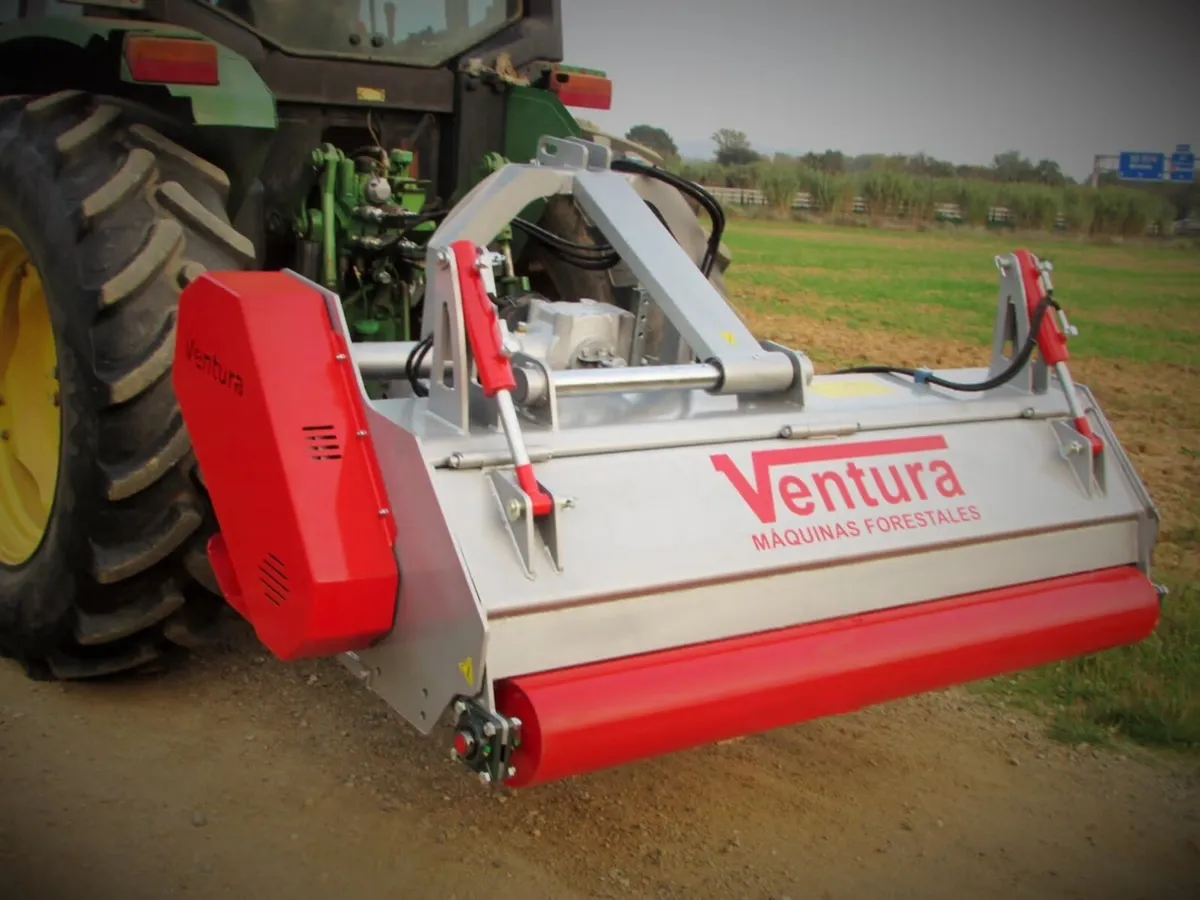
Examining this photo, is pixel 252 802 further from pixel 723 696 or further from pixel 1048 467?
pixel 1048 467

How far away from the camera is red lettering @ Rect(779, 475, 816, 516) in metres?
2.21

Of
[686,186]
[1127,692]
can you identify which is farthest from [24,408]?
[1127,692]

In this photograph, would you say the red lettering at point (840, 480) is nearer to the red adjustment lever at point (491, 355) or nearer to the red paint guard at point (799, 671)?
the red paint guard at point (799, 671)

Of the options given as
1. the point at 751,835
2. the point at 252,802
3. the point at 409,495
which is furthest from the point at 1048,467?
the point at 252,802

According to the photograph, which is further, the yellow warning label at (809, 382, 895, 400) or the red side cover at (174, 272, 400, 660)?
the yellow warning label at (809, 382, 895, 400)

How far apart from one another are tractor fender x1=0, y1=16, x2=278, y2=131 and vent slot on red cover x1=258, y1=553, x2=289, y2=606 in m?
1.14

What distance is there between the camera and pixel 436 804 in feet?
7.88

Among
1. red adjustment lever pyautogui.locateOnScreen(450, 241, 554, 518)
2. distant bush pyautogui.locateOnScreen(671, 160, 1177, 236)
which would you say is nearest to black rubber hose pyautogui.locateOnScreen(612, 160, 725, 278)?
red adjustment lever pyautogui.locateOnScreen(450, 241, 554, 518)

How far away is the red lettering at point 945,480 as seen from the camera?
2.40 meters

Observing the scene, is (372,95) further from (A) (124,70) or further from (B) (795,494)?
(B) (795,494)

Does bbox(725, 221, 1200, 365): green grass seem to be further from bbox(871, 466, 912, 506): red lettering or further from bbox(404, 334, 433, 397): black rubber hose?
bbox(404, 334, 433, 397): black rubber hose

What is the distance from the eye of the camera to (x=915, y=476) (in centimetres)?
239

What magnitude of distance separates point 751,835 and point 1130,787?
3.12ft

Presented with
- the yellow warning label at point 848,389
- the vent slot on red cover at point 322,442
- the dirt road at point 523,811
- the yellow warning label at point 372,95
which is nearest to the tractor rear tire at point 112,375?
the dirt road at point 523,811
